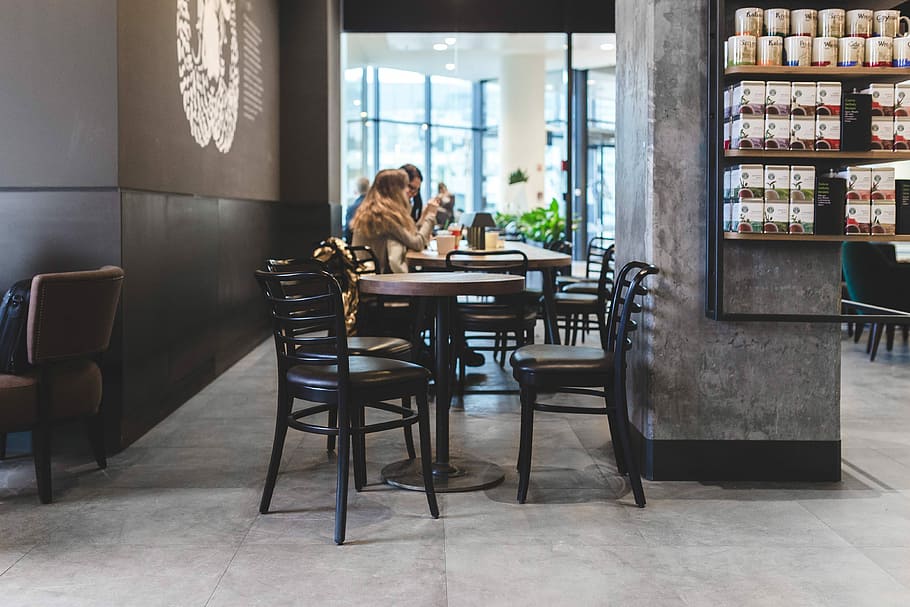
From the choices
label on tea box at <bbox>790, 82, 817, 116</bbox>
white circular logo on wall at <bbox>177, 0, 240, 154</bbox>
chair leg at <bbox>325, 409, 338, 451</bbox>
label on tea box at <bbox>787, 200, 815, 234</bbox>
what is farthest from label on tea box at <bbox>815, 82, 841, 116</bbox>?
white circular logo on wall at <bbox>177, 0, 240, 154</bbox>

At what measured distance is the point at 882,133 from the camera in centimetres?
354

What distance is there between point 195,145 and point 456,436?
2.49 meters

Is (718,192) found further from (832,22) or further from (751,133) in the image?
(832,22)

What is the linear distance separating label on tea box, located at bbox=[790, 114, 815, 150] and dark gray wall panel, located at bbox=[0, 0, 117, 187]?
2837 mm

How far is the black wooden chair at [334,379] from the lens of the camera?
10.3 feet

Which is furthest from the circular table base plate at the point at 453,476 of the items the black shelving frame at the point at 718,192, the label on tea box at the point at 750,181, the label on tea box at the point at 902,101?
the label on tea box at the point at 902,101

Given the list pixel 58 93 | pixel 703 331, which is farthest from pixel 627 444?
pixel 58 93

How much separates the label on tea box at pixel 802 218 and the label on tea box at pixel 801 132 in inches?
8.3

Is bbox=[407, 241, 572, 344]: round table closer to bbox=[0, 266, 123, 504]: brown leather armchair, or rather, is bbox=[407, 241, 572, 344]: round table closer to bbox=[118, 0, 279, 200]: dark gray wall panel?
bbox=[118, 0, 279, 200]: dark gray wall panel

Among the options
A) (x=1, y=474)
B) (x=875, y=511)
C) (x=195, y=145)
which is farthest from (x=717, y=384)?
(x=195, y=145)

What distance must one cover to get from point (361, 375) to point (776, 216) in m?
1.66

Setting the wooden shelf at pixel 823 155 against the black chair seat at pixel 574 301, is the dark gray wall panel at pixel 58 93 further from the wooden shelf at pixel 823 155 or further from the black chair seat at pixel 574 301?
the black chair seat at pixel 574 301

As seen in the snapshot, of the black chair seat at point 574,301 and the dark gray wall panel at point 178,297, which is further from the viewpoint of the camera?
the black chair seat at point 574,301

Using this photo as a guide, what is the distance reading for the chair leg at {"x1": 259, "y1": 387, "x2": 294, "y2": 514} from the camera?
3.37m
